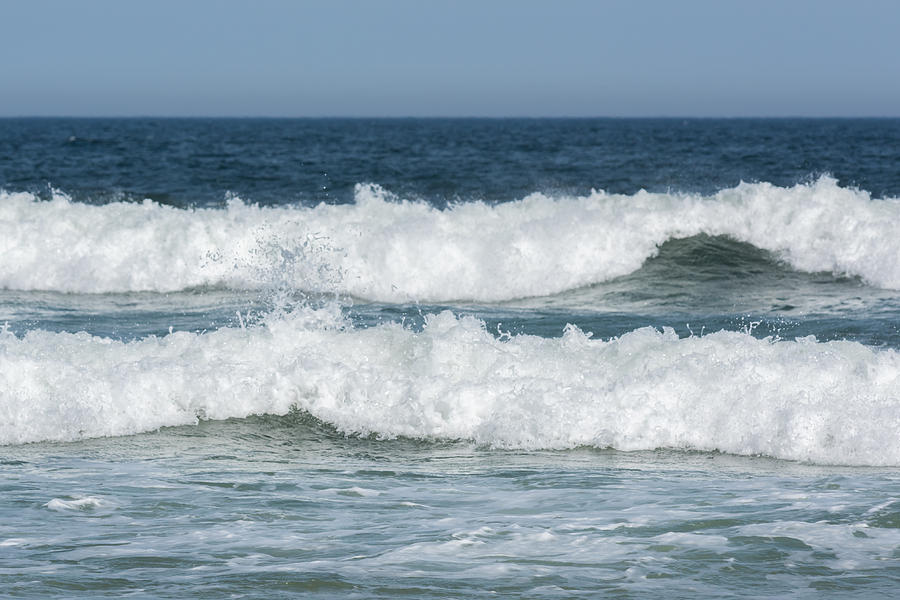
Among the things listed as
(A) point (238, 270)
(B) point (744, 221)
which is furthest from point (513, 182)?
(A) point (238, 270)

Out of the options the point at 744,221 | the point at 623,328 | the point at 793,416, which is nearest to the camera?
the point at 793,416

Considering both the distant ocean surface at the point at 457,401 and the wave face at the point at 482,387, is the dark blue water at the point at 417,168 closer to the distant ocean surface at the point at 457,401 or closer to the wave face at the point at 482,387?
the distant ocean surface at the point at 457,401

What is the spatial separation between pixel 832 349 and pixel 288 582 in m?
5.19

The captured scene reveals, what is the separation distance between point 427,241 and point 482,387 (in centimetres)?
776

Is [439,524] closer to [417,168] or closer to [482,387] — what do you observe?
[482,387]

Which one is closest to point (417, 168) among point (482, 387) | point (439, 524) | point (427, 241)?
point (427, 241)

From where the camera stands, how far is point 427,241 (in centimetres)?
1594

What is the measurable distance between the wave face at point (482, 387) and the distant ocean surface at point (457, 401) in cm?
2

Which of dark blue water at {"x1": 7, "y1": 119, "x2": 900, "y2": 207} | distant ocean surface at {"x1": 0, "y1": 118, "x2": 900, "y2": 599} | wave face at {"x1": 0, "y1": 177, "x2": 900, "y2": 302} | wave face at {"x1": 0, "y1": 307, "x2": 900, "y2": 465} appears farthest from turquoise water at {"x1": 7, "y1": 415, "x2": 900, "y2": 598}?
dark blue water at {"x1": 7, "y1": 119, "x2": 900, "y2": 207}

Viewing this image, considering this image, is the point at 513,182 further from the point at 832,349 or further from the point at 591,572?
the point at 591,572

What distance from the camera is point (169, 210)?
17.7 meters

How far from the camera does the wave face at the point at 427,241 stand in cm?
1530

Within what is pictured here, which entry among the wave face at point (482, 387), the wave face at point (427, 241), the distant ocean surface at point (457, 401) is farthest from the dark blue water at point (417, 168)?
the wave face at point (482, 387)

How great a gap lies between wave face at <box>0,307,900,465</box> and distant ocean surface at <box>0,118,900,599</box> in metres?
0.02
